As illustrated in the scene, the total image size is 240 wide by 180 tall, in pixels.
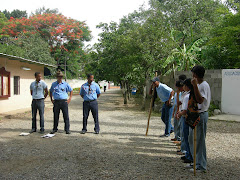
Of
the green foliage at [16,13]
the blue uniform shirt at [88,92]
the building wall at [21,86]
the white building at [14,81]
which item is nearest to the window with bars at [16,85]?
the white building at [14,81]

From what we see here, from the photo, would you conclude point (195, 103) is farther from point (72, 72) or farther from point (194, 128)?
point (72, 72)

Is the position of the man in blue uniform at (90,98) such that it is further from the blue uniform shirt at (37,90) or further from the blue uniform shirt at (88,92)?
the blue uniform shirt at (37,90)

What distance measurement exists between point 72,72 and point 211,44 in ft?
86.1

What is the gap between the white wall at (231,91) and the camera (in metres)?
10.6

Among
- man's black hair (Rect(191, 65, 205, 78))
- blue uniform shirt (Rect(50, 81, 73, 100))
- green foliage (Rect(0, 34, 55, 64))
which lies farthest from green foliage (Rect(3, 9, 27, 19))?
man's black hair (Rect(191, 65, 205, 78))

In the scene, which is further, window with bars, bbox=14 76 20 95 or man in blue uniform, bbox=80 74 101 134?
window with bars, bbox=14 76 20 95

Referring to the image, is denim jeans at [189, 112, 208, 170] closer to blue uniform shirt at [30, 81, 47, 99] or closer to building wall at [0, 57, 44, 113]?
blue uniform shirt at [30, 81, 47, 99]

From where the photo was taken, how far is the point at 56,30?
30.6 m

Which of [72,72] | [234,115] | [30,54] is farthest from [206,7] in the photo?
[72,72]

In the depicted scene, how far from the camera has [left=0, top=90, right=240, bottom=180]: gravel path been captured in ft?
13.7

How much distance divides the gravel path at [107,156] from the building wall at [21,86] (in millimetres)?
4739

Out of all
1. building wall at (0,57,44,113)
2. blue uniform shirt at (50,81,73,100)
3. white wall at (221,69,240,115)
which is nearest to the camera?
blue uniform shirt at (50,81,73,100)

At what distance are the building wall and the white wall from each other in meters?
10.3

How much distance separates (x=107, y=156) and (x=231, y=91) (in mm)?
7760
